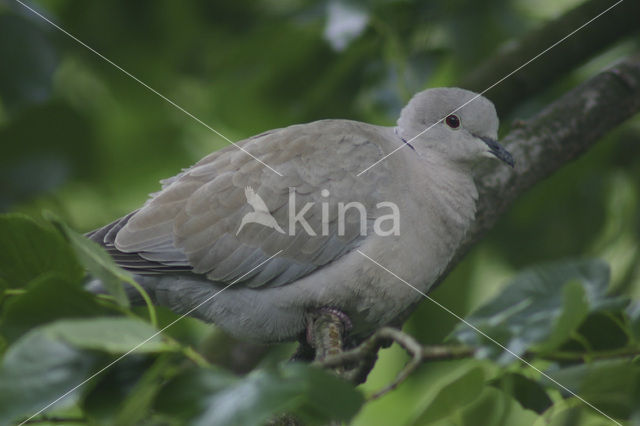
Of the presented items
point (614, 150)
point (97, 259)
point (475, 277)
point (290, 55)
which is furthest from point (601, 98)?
point (97, 259)

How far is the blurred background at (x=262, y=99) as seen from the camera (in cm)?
241

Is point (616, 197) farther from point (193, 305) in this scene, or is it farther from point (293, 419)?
point (293, 419)

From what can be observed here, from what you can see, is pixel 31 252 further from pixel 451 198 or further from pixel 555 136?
pixel 555 136

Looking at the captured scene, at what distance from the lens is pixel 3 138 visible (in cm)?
254

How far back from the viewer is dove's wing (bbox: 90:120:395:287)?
1.92m

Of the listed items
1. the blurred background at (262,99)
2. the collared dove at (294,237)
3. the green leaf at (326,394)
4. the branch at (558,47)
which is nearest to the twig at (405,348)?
the green leaf at (326,394)

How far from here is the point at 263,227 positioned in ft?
6.37

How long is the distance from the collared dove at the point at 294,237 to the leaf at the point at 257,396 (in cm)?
100

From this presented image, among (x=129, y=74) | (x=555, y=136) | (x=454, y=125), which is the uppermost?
(x=129, y=74)

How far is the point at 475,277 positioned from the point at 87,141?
1559mm

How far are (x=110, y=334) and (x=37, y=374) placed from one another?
11cm

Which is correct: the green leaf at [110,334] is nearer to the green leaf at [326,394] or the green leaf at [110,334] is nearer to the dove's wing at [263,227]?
the green leaf at [326,394]

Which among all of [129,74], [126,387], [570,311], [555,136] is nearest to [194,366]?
[126,387]

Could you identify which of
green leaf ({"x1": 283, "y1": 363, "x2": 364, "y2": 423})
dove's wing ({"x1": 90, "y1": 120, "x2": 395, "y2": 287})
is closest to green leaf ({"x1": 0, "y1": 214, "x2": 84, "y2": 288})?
green leaf ({"x1": 283, "y1": 363, "x2": 364, "y2": 423})
